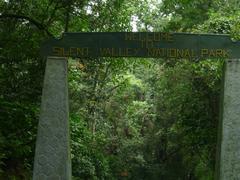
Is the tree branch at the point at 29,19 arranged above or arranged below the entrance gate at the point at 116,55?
above

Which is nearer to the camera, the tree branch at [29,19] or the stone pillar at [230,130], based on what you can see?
the stone pillar at [230,130]

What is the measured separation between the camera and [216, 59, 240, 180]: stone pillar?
282 inches

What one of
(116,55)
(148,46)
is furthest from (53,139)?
(148,46)

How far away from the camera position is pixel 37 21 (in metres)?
9.41

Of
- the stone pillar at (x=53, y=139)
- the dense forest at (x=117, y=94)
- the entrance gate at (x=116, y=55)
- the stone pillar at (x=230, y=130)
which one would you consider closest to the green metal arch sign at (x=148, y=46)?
the entrance gate at (x=116, y=55)

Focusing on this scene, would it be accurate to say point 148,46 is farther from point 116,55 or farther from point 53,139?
point 53,139

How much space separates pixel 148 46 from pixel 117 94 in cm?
1576

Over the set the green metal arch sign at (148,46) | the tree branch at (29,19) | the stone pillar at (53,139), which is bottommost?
the stone pillar at (53,139)

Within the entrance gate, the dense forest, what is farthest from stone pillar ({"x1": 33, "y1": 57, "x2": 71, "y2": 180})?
the dense forest

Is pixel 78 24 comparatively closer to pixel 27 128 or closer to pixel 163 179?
pixel 27 128

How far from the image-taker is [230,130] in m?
7.20

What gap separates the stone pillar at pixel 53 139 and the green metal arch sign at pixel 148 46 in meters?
0.73

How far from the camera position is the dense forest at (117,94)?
9039 mm

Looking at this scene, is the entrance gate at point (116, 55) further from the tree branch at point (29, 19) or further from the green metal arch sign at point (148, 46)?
the tree branch at point (29, 19)
